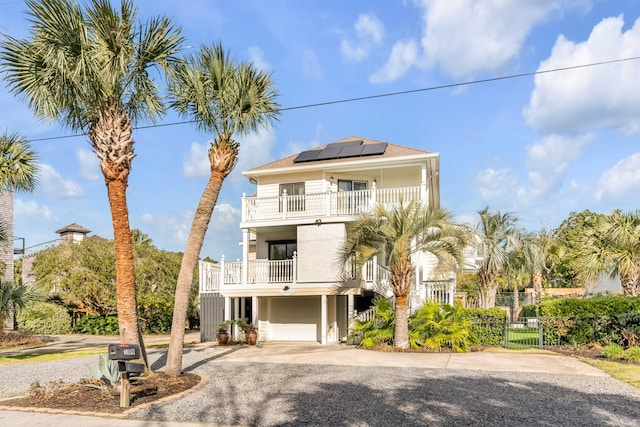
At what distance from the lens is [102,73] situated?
412 inches

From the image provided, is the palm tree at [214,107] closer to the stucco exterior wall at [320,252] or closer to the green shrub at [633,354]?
the stucco exterior wall at [320,252]

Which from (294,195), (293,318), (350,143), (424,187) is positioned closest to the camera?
(424,187)

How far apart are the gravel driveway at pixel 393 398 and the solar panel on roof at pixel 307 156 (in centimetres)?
1088

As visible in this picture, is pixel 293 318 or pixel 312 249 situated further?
pixel 293 318

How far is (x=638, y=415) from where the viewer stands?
7.57m

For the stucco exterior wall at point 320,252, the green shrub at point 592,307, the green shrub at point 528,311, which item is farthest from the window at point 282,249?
the green shrub at point 528,311

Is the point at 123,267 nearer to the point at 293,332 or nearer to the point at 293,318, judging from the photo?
the point at 293,318

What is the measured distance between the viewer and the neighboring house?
19.0 metres

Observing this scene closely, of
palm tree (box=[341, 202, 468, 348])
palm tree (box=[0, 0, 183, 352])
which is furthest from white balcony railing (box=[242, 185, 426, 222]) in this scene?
palm tree (box=[0, 0, 183, 352])

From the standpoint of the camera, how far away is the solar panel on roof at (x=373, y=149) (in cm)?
2048

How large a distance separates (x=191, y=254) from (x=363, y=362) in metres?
5.71

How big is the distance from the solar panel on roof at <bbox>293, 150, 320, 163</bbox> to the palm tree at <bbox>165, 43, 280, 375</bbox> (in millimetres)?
9301

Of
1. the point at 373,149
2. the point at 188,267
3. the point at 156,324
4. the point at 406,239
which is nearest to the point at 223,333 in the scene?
the point at 406,239

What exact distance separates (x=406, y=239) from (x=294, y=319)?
7.47 meters
